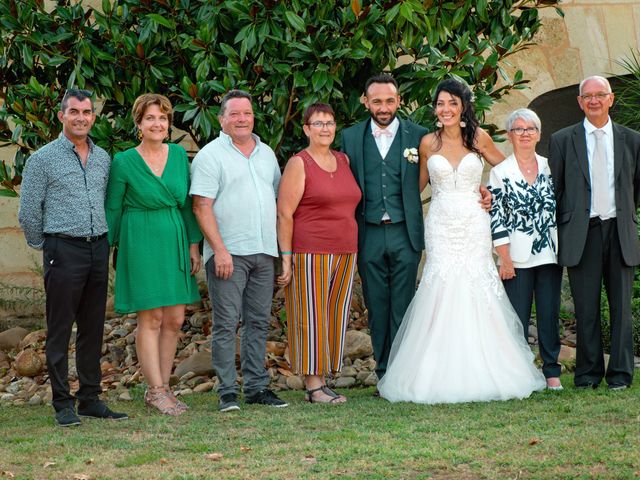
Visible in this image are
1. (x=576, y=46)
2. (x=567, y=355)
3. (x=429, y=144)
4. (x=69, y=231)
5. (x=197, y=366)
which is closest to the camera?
(x=69, y=231)

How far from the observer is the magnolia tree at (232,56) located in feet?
22.9

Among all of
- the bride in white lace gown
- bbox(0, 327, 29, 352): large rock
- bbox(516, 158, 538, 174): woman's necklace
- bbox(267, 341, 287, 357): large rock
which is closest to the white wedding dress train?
the bride in white lace gown

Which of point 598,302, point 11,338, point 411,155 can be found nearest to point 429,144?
point 411,155

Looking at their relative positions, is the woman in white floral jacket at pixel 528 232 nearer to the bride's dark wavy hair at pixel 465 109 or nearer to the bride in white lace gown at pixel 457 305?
the bride in white lace gown at pixel 457 305

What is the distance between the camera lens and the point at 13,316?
389 inches

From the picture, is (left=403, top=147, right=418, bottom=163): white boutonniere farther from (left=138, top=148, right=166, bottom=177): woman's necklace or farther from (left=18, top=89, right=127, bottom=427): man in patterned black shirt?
(left=18, top=89, right=127, bottom=427): man in patterned black shirt

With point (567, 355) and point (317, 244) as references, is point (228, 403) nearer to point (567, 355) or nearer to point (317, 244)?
point (317, 244)

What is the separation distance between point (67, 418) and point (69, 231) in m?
1.09

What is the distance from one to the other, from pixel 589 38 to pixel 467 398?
5.33 m

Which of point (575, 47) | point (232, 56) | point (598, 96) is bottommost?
point (598, 96)

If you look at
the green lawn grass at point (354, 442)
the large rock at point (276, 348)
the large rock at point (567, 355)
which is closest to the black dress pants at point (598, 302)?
the green lawn grass at point (354, 442)

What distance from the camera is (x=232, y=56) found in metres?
7.05

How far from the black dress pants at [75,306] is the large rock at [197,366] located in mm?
1763

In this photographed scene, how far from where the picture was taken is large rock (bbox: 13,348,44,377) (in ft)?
27.8
